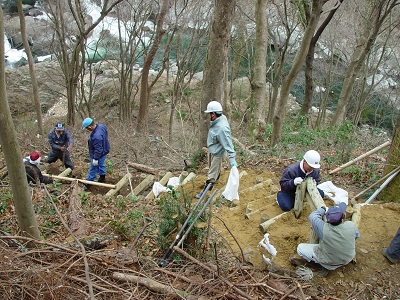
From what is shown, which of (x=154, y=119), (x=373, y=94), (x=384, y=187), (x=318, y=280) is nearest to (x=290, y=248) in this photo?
(x=318, y=280)

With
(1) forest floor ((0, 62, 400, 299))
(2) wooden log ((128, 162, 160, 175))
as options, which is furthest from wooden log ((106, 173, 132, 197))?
(2) wooden log ((128, 162, 160, 175))

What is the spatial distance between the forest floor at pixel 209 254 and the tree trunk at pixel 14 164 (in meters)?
0.28

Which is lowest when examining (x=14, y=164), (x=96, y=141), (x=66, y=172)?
(x=66, y=172)

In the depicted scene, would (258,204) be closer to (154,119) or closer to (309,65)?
(309,65)

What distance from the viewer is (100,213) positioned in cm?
618

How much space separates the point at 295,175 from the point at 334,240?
1.51 metres

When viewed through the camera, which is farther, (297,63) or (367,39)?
(367,39)

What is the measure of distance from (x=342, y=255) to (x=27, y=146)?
1039cm

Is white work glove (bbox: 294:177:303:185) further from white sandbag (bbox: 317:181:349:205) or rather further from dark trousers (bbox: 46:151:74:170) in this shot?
dark trousers (bbox: 46:151:74:170)

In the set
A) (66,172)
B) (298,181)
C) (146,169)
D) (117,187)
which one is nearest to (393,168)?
(298,181)

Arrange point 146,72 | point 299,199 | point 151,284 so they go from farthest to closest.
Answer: point 146,72, point 299,199, point 151,284

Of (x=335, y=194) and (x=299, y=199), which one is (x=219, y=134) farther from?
(x=335, y=194)

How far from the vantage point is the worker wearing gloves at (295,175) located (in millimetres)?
5332

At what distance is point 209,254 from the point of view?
4.21 metres
